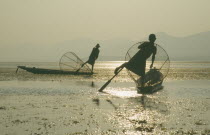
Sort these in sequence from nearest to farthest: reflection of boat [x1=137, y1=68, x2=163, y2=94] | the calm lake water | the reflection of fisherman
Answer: the calm lake water < the reflection of fisherman < reflection of boat [x1=137, y1=68, x2=163, y2=94]

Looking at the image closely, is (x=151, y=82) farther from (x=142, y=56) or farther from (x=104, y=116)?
(x=104, y=116)

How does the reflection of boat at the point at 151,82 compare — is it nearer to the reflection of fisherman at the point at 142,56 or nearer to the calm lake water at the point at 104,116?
the reflection of fisherman at the point at 142,56

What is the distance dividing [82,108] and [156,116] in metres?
3.55

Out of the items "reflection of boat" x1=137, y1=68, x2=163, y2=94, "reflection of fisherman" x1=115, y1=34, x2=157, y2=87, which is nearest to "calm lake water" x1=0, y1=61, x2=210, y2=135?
"reflection of boat" x1=137, y1=68, x2=163, y2=94

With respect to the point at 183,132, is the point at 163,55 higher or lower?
higher

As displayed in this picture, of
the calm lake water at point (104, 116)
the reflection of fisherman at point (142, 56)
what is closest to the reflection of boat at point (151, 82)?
the reflection of fisherman at point (142, 56)

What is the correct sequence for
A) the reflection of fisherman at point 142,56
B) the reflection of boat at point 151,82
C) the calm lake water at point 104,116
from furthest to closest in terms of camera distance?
the reflection of boat at point 151,82 < the reflection of fisherman at point 142,56 < the calm lake water at point 104,116

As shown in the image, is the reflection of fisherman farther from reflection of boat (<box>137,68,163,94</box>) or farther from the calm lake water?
the calm lake water

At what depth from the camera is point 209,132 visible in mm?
10516

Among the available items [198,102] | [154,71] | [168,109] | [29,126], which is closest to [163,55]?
[154,71]

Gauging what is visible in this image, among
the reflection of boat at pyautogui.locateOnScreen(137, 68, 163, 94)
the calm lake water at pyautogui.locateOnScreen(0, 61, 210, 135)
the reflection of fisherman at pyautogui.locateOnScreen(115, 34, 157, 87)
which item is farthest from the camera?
the reflection of boat at pyautogui.locateOnScreen(137, 68, 163, 94)

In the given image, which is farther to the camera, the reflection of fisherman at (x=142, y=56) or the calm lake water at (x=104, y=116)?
the reflection of fisherman at (x=142, y=56)

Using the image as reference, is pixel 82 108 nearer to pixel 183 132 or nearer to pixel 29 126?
pixel 29 126

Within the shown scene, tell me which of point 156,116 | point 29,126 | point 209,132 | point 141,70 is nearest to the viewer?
point 209,132
